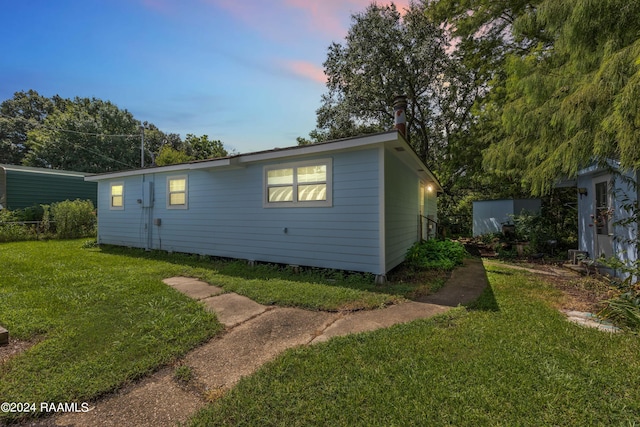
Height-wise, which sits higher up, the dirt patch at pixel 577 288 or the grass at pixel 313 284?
the grass at pixel 313 284

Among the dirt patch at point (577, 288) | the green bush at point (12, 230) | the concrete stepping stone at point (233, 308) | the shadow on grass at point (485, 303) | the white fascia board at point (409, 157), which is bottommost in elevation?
the dirt patch at point (577, 288)

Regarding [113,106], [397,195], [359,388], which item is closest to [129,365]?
[359,388]

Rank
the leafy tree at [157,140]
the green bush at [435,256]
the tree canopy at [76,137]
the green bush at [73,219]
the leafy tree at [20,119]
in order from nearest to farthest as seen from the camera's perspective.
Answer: the green bush at [435,256] < the green bush at [73,219] < the tree canopy at [76,137] < the leafy tree at [20,119] < the leafy tree at [157,140]

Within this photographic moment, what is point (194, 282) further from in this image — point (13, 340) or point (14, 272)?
point (14, 272)

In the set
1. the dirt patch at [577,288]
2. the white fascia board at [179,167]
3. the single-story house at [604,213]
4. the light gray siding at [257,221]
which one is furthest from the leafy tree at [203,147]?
the dirt patch at [577,288]

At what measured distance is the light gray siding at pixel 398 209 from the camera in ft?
18.5

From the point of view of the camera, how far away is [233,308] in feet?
13.0

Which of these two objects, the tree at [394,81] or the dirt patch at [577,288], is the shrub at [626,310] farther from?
the tree at [394,81]

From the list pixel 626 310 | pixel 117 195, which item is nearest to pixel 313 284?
pixel 626 310

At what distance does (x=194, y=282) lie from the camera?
5383 millimetres

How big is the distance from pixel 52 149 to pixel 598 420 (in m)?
32.8

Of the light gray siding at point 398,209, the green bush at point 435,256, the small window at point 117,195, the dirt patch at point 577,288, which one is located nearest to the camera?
the dirt patch at point 577,288

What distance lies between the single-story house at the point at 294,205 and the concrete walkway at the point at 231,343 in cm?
159

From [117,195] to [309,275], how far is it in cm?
871
